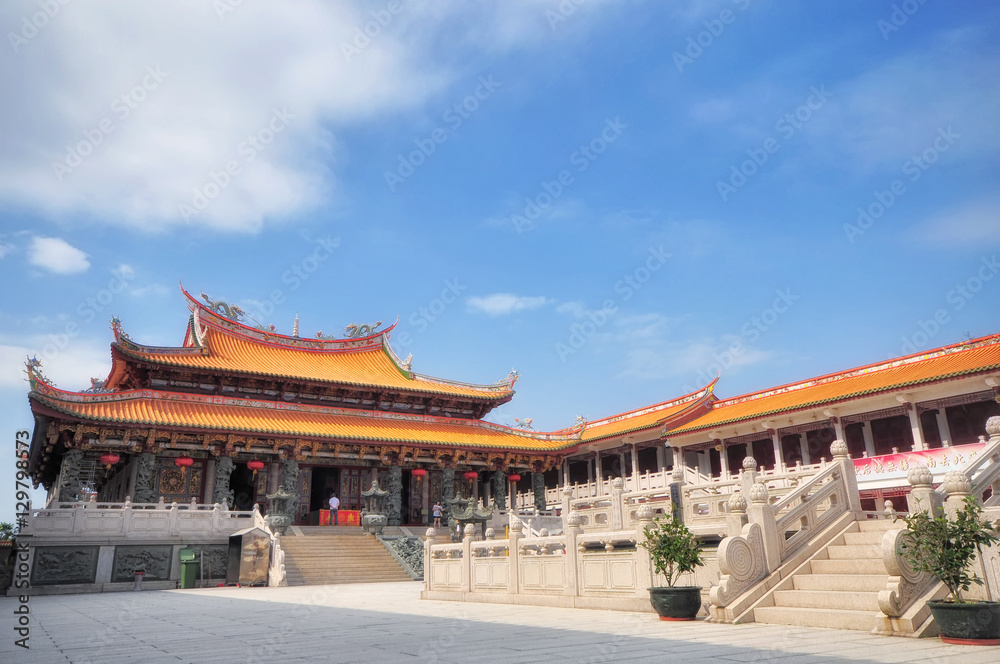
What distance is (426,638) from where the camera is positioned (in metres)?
7.93

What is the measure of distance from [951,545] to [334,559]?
19.8 meters

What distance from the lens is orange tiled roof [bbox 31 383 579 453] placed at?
23.9 meters

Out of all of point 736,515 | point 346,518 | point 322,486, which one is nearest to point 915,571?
point 736,515

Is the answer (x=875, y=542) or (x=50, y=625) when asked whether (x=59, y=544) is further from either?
(x=875, y=542)

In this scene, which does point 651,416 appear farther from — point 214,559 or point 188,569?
point 188,569

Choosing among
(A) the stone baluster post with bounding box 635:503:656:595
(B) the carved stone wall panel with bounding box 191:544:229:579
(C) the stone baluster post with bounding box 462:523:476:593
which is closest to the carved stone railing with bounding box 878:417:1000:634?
(A) the stone baluster post with bounding box 635:503:656:595

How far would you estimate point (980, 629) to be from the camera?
6.51 m

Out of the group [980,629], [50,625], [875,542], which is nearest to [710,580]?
[875,542]

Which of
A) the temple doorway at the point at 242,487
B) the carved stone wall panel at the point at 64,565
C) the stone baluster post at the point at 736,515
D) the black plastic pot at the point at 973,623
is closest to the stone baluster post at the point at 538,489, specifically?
the temple doorway at the point at 242,487

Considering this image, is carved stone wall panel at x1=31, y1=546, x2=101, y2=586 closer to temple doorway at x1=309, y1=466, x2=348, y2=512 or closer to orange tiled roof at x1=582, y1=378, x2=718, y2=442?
temple doorway at x1=309, y1=466, x2=348, y2=512

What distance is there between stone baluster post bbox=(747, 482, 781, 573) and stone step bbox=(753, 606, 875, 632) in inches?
30.7

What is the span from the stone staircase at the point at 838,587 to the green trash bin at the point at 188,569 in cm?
1779

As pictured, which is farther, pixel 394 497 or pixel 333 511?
pixel 394 497

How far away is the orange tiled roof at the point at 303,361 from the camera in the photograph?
93.7 feet
